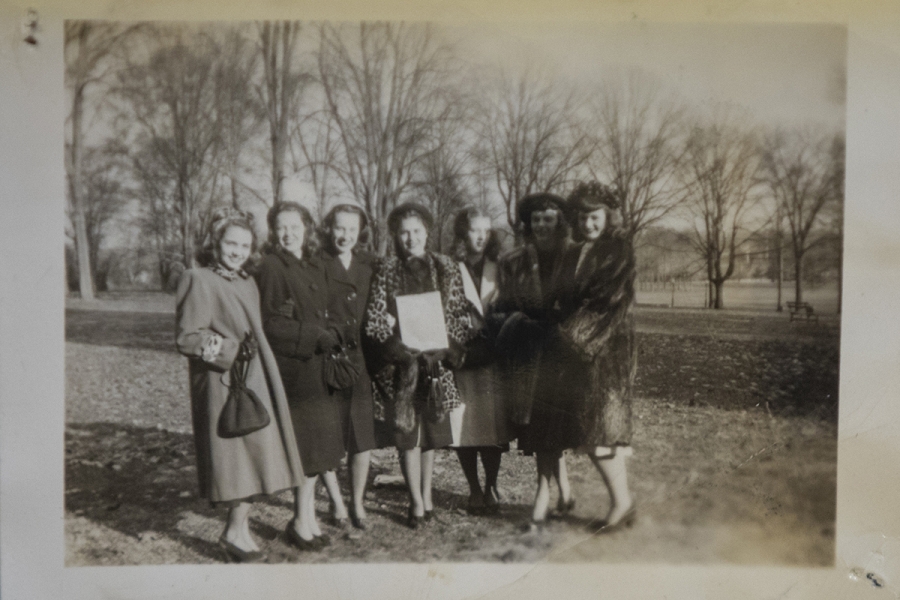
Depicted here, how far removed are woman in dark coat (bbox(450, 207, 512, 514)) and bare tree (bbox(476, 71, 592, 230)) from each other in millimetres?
154

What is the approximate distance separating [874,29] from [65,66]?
10.6 feet

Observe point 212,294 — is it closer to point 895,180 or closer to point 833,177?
point 833,177

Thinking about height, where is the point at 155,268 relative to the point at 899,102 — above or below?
below

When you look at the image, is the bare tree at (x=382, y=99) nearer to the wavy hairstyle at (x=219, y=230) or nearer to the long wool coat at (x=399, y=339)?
the long wool coat at (x=399, y=339)

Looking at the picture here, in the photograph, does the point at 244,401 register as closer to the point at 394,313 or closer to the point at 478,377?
the point at 394,313

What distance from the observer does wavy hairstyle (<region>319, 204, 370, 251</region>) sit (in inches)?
102

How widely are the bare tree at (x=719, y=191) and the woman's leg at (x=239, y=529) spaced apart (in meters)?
2.04

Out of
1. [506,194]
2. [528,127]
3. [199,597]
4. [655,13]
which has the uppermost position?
[655,13]

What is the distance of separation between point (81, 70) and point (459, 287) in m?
1.73

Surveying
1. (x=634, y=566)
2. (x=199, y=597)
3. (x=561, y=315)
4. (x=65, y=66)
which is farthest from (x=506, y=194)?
(x=199, y=597)

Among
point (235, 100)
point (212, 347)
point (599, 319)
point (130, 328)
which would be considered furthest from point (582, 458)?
point (235, 100)

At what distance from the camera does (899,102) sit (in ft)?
8.61

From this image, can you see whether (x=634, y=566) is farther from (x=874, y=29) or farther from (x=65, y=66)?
(x=65, y=66)

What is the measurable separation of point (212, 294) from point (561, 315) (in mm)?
1357
